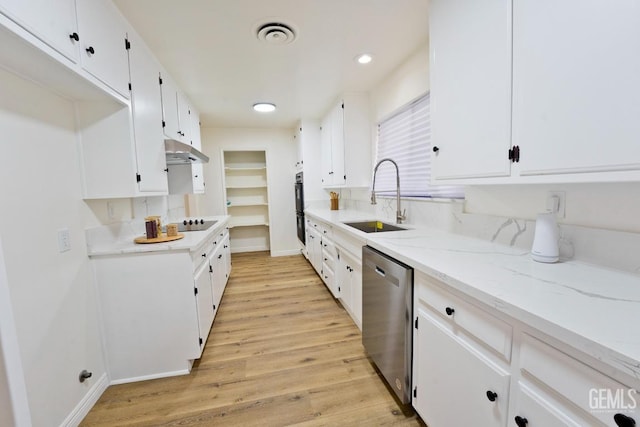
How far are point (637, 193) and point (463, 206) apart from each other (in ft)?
2.78

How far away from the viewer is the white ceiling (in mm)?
1636

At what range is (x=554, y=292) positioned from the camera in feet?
2.72

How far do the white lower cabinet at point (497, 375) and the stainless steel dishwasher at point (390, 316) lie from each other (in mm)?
55

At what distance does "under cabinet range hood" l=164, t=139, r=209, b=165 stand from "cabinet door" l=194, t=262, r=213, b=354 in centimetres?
105

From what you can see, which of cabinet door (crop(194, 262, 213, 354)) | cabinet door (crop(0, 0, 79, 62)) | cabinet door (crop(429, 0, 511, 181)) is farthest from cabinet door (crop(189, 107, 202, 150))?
cabinet door (crop(429, 0, 511, 181))

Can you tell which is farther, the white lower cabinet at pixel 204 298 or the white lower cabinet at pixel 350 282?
the white lower cabinet at pixel 350 282

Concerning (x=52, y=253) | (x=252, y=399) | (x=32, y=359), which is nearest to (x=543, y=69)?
(x=252, y=399)

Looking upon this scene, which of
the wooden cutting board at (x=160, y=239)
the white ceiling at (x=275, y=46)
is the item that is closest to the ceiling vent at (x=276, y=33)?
the white ceiling at (x=275, y=46)

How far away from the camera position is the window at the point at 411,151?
2158 mm

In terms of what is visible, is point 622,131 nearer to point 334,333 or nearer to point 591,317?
point 591,317

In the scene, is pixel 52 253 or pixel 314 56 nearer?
pixel 52 253

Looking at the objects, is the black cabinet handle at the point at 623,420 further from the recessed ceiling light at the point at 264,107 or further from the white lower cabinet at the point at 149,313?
the recessed ceiling light at the point at 264,107

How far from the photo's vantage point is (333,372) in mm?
1839

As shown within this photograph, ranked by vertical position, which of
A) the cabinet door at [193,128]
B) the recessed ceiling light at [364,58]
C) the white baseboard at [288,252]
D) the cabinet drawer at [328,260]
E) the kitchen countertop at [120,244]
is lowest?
the white baseboard at [288,252]
